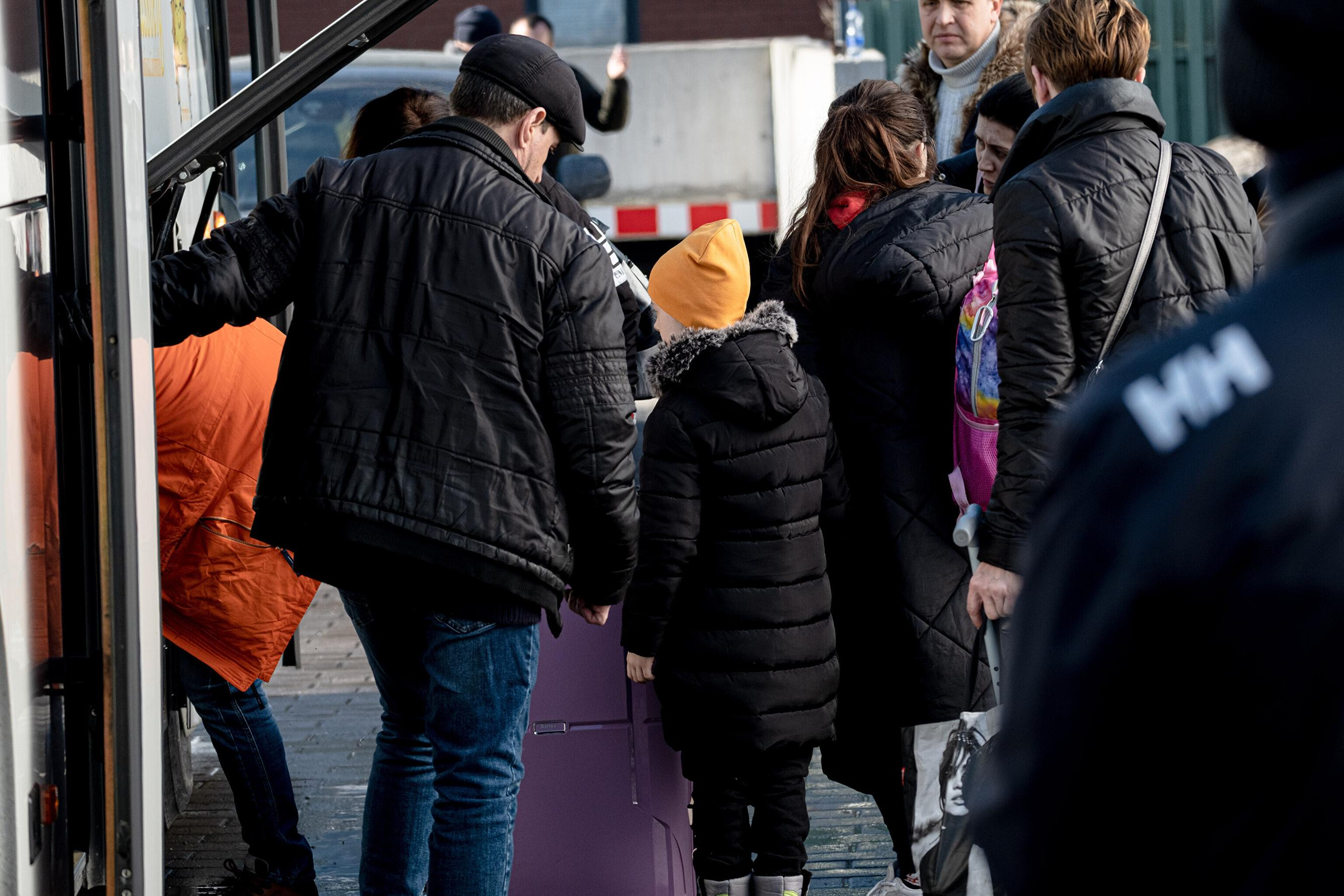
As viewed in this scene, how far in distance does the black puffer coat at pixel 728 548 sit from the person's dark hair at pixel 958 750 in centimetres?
38

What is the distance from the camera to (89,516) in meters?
2.46

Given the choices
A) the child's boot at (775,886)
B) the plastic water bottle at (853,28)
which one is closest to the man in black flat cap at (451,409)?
the child's boot at (775,886)

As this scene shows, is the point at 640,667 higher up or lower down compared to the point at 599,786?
higher up

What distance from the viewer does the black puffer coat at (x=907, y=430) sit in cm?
332

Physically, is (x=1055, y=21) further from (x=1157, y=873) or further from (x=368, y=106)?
(x=1157, y=873)

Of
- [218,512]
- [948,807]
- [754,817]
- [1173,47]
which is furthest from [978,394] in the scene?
[1173,47]

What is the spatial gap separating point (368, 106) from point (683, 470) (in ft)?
4.03

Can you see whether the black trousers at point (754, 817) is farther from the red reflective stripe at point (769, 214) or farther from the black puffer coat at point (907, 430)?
the red reflective stripe at point (769, 214)

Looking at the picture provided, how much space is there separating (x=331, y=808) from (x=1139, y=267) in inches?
108

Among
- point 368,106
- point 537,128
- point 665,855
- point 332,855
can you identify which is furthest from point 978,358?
point 332,855

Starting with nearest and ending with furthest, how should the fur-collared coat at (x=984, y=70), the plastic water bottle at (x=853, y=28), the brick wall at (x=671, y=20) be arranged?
the fur-collared coat at (x=984, y=70) < the plastic water bottle at (x=853, y=28) < the brick wall at (x=671, y=20)

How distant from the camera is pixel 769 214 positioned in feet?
28.9

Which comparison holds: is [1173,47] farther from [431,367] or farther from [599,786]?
[431,367]

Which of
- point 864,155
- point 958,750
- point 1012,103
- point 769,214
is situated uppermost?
point 769,214
